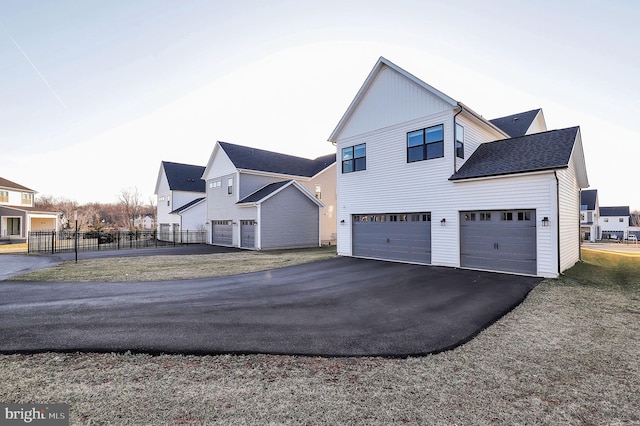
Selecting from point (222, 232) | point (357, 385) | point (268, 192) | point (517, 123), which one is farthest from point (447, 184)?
point (222, 232)

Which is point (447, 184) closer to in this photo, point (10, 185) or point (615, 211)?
point (10, 185)

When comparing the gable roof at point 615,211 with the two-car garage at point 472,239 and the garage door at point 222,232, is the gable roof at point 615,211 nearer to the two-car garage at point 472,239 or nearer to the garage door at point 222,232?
the two-car garage at point 472,239

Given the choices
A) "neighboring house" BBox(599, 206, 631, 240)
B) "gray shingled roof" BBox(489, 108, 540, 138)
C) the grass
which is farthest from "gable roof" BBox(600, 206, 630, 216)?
the grass

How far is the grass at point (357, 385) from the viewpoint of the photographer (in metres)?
2.92

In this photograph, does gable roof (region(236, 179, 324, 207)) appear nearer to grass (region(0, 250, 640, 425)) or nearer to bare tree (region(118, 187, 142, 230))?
grass (region(0, 250, 640, 425))

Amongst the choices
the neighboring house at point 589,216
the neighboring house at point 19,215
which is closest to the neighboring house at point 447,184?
the neighboring house at point 19,215

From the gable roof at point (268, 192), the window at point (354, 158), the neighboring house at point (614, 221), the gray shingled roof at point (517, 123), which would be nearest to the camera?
the window at point (354, 158)

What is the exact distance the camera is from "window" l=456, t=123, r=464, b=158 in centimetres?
1296

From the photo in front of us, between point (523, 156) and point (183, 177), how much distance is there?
35.8 metres

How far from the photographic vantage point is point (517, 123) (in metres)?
19.4

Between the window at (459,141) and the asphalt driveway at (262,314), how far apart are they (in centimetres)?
585

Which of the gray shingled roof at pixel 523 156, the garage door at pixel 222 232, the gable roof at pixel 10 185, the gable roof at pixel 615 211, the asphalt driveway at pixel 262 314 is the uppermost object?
the gable roof at pixel 10 185

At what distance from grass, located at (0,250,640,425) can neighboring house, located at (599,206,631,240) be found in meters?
75.7

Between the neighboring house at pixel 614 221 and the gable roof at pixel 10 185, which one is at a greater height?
the gable roof at pixel 10 185
